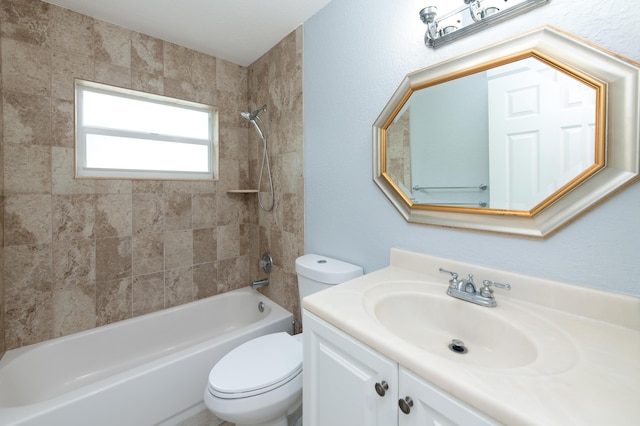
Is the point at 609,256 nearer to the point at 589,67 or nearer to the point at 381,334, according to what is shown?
the point at 589,67

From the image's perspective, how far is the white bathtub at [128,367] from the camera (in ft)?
3.72

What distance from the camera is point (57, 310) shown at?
159 cm

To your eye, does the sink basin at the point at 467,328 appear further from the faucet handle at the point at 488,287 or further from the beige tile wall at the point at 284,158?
the beige tile wall at the point at 284,158

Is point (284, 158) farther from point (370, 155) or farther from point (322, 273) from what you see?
point (322, 273)

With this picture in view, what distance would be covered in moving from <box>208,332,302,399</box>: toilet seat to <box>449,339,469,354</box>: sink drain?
26.1 inches

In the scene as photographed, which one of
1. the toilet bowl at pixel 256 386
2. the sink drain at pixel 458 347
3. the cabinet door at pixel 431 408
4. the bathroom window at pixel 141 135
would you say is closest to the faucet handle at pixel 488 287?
the sink drain at pixel 458 347

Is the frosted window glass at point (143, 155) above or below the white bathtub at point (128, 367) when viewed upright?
above

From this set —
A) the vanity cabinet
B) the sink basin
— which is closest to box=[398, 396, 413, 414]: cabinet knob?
the vanity cabinet

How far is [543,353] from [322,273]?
0.88 m

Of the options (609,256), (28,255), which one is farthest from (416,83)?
(28,255)

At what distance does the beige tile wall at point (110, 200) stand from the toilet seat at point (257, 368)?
58cm

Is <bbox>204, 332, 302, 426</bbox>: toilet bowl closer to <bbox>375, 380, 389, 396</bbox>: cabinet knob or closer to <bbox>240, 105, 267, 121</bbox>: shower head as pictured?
<bbox>375, 380, 389, 396</bbox>: cabinet knob

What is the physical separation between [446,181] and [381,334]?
27.5 inches

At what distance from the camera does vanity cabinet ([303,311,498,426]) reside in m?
0.54
